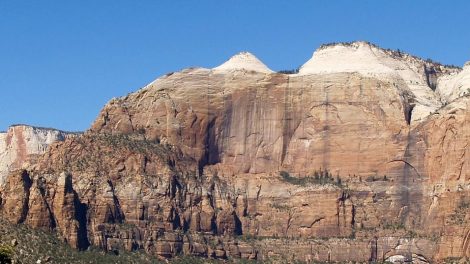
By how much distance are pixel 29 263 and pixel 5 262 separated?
74.3m

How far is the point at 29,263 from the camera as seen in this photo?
198 metres

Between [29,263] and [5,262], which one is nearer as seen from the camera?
[5,262]

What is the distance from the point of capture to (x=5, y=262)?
409 ft
